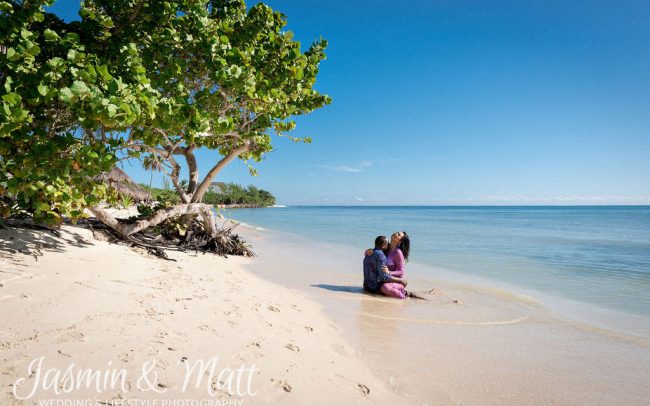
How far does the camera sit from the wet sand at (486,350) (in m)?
3.06

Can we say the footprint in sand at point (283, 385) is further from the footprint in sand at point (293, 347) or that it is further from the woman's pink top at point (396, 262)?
the woman's pink top at point (396, 262)

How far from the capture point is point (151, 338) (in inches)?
112

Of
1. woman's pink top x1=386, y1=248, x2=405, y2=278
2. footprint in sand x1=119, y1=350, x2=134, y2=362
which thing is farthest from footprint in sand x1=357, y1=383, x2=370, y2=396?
woman's pink top x1=386, y1=248, x2=405, y2=278

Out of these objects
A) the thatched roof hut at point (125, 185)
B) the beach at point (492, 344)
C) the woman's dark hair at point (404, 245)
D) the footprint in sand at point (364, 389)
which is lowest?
the beach at point (492, 344)

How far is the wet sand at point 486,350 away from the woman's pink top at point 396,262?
611 mm

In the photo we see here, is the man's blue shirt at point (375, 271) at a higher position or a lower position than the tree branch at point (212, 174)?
lower

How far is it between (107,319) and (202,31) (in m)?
4.84

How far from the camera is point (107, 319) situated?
3039 millimetres

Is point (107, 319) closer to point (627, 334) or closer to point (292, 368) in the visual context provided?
point (292, 368)

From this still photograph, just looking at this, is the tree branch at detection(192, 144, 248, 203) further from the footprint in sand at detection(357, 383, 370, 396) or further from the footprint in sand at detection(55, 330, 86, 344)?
the footprint in sand at detection(357, 383, 370, 396)

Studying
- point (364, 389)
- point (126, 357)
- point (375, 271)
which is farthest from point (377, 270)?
point (126, 357)

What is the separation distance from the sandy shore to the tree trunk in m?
1.48

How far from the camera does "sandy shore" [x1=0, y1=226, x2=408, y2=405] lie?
2225 mm

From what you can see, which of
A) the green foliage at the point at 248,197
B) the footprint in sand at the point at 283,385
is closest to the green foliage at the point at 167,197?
the footprint in sand at the point at 283,385
